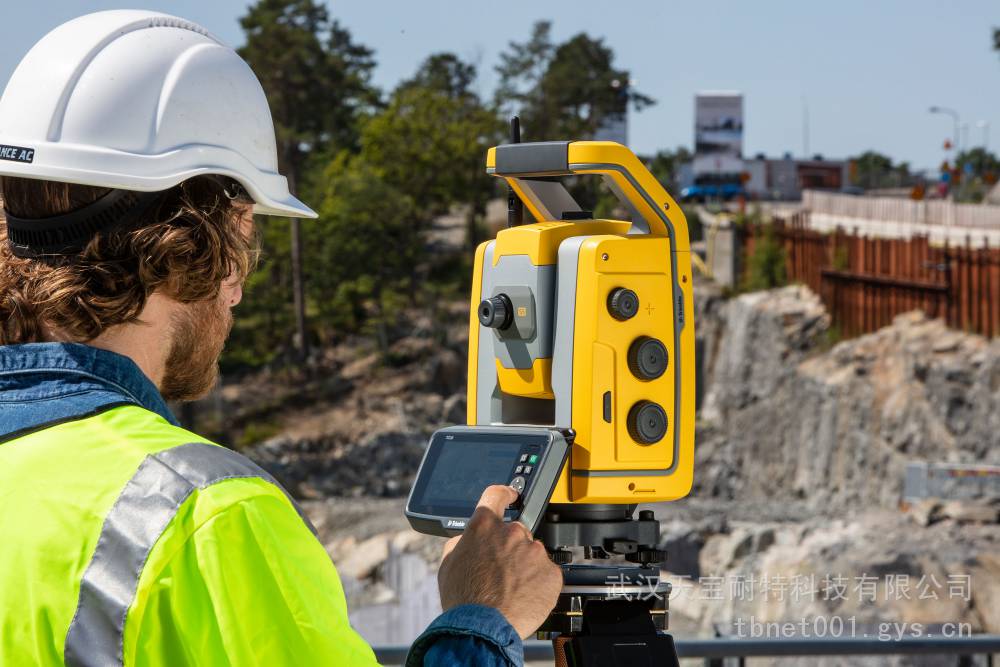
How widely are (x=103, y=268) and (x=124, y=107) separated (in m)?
0.21

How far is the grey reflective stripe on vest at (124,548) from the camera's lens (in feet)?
3.56

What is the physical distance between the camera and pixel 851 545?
17547 millimetres

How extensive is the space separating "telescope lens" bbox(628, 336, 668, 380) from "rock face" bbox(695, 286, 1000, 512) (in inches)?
813

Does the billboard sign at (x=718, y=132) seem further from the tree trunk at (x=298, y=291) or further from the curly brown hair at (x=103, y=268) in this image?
the curly brown hair at (x=103, y=268)

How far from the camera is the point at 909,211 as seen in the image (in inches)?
1312

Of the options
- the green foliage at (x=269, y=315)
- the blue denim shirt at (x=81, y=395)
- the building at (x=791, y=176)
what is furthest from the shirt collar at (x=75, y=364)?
the building at (x=791, y=176)

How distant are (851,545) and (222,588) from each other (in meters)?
17.5

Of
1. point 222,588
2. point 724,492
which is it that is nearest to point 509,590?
point 222,588

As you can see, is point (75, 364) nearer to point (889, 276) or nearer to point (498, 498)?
point (498, 498)

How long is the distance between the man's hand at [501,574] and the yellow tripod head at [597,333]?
1.98 ft

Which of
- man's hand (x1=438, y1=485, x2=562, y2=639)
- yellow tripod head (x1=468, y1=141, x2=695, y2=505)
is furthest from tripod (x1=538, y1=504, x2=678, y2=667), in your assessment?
man's hand (x1=438, y1=485, x2=562, y2=639)

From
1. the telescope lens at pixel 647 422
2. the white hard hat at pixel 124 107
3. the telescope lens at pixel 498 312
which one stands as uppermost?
the white hard hat at pixel 124 107

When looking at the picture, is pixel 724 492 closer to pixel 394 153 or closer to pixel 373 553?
pixel 373 553

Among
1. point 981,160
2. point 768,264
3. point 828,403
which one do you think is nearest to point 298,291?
point 768,264
